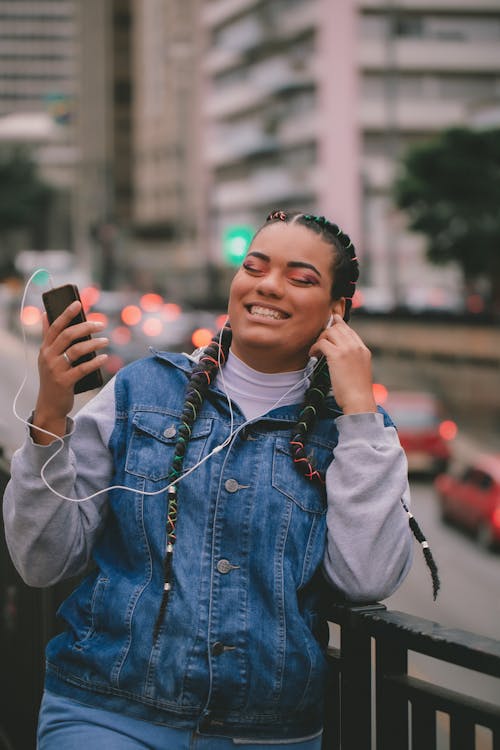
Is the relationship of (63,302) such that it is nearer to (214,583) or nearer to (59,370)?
(59,370)

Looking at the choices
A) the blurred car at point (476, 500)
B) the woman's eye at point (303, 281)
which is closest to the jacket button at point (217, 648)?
the woman's eye at point (303, 281)

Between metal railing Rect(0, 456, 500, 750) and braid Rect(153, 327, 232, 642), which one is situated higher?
braid Rect(153, 327, 232, 642)

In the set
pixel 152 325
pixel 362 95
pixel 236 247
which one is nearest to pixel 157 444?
pixel 236 247

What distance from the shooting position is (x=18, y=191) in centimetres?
8938

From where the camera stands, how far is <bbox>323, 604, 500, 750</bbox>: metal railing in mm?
2354

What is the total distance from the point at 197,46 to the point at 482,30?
2433cm

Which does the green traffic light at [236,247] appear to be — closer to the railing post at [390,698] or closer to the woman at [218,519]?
the woman at [218,519]

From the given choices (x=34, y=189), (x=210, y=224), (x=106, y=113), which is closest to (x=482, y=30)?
(x=210, y=224)

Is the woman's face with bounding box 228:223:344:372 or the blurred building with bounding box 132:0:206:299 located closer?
the woman's face with bounding box 228:223:344:372

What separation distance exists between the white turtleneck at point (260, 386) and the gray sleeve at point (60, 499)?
283mm

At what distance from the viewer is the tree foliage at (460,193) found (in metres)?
39.6

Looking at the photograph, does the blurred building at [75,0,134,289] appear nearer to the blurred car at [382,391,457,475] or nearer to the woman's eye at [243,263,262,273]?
the blurred car at [382,391,457,475]

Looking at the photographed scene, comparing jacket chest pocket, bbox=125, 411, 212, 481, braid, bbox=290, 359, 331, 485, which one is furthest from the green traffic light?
jacket chest pocket, bbox=125, 411, 212, 481

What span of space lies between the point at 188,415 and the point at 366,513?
0.46 meters
